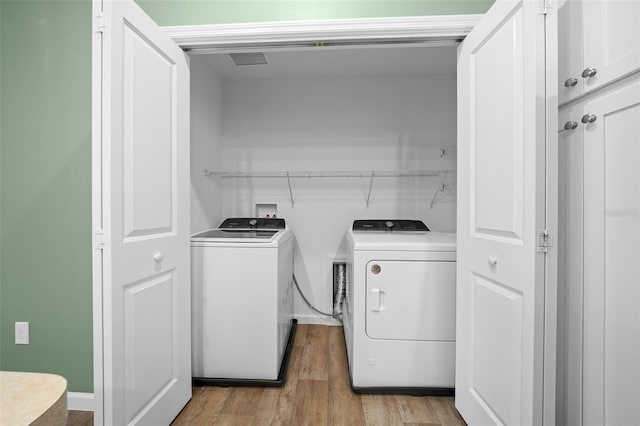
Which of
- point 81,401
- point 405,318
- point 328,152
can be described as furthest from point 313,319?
point 81,401

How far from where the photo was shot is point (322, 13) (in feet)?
4.89

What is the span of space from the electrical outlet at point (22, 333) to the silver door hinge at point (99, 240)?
1.02 metres

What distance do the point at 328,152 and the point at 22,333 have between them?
2.38 m

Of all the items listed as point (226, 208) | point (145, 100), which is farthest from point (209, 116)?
point (145, 100)

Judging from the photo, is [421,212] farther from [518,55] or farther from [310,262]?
[518,55]

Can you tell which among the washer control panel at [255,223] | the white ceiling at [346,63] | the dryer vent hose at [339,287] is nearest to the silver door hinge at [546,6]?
the white ceiling at [346,63]

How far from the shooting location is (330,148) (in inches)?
109

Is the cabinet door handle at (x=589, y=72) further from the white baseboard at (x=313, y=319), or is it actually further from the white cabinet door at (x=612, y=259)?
the white baseboard at (x=313, y=319)

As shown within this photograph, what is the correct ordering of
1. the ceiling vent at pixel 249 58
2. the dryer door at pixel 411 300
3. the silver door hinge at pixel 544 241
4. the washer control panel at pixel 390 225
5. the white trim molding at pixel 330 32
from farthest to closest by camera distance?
the washer control panel at pixel 390 225 → the ceiling vent at pixel 249 58 → the dryer door at pixel 411 300 → the white trim molding at pixel 330 32 → the silver door hinge at pixel 544 241

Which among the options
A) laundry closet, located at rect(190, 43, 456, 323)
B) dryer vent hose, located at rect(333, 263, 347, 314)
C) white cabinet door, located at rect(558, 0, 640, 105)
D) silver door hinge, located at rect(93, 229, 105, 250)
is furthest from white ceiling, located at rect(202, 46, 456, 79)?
silver door hinge, located at rect(93, 229, 105, 250)

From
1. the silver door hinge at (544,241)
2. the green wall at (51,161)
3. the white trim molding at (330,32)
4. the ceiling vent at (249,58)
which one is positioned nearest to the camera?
the silver door hinge at (544,241)

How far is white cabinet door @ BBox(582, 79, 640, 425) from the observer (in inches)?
34.4

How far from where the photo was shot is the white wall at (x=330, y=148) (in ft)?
8.95

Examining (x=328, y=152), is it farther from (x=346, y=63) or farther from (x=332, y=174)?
(x=346, y=63)
